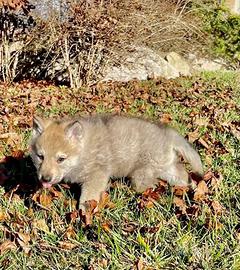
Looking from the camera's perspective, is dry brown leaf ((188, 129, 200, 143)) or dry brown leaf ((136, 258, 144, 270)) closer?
dry brown leaf ((136, 258, 144, 270))

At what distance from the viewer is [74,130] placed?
468 cm

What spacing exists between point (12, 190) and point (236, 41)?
17843mm

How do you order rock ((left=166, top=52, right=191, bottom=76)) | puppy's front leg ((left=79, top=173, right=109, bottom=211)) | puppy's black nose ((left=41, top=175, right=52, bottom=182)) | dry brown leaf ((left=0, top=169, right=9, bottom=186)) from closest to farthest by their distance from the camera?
puppy's black nose ((left=41, top=175, right=52, bottom=182)), puppy's front leg ((left=79, top=173, right=109, bottom=211)), dry brown leaf ((left=0, top=169, right=9, bottom=186)), rock ((left=166, top=52, right=191, bottom=76))

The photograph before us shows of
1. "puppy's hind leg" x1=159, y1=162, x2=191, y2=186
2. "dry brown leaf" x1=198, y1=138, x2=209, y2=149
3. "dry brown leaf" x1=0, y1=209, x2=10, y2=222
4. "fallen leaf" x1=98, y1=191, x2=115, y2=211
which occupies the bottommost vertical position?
"dry brown leaf" x1=0, y1=209, x2=10, y2=222

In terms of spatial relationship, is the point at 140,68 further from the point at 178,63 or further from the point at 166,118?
the point at 166,118

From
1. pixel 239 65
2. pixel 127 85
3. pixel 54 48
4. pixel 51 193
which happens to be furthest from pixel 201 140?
Result: pixel 239 65

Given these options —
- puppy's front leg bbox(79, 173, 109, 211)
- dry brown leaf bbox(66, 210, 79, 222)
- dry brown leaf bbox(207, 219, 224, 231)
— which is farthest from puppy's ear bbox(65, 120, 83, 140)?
dry brown leaf bbox(207, 219, 224, 231)

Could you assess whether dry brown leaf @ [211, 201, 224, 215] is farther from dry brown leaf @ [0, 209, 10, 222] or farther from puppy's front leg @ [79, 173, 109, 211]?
dry brown leaf @ [0, 209, 10, 222]

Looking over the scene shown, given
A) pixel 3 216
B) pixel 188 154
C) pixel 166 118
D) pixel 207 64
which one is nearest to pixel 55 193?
pixel 3 216

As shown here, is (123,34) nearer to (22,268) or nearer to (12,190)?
(12,190)

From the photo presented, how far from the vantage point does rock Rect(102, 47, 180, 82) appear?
14.2 metres

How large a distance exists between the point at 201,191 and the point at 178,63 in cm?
A: 1346

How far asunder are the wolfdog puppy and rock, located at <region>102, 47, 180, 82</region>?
8983 millimetres

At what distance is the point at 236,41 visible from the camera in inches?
846
